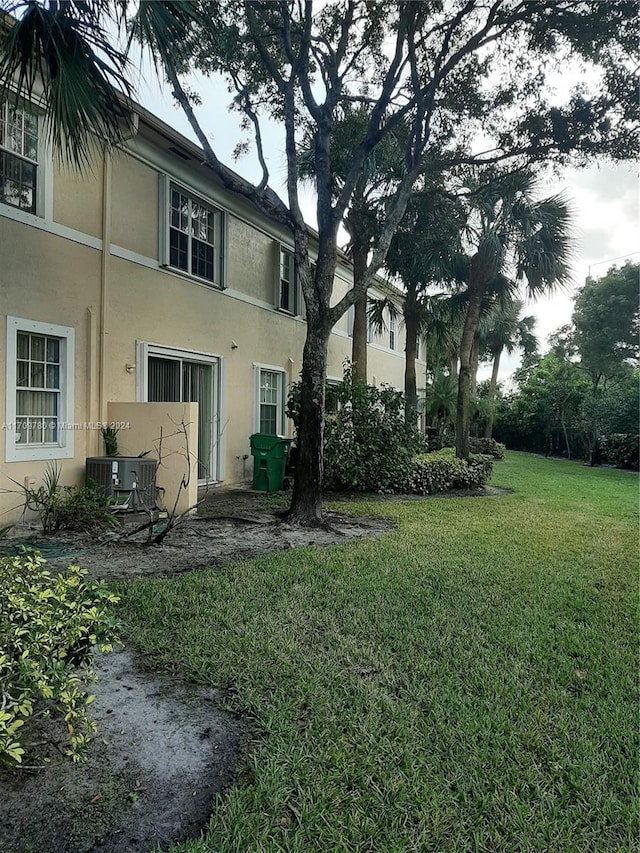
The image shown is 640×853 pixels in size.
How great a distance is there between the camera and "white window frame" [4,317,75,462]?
6566 mm

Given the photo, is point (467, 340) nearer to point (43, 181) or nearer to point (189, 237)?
point (189, 237)

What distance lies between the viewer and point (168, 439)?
7734mm

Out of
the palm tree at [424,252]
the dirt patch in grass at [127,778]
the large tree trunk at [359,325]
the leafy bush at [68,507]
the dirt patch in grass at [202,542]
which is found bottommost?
the dirt patch in grass at [127,778]

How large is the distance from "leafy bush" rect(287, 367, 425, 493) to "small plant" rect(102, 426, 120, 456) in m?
3.70

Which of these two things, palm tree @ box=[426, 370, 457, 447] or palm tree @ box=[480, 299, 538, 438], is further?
palm tree @ box=[480, 299, 538, 438]

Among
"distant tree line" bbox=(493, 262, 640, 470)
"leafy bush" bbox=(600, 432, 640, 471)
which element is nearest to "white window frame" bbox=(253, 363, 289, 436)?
"distant tree line" bbox=(493, 262, 640, 470)

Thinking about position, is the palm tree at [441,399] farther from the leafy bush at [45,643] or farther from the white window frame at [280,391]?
the leafy bush at [45,643]

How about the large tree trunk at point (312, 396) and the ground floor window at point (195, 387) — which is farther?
the ground floor window at point (195, 387)

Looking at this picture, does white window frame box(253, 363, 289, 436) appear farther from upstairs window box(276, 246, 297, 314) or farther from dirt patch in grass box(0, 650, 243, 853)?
dirt patch in grass box(0, 650, 243, 853)

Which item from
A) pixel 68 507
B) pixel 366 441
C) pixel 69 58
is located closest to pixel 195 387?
pixel 366 441

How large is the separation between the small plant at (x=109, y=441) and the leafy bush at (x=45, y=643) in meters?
5.35

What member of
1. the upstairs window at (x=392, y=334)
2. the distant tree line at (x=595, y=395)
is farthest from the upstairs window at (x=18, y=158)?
the distant tree line at (x=595, y=395)

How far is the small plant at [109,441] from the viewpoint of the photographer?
7840mm

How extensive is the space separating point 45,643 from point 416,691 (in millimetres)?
1994
